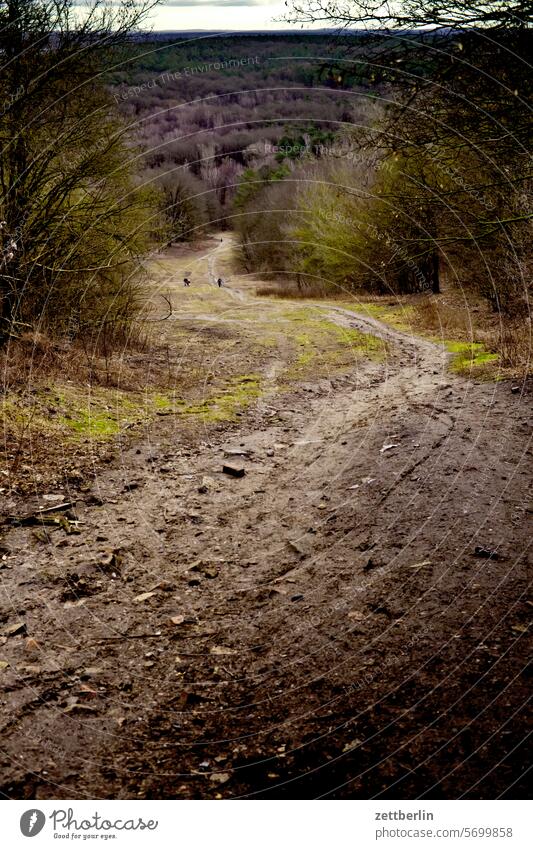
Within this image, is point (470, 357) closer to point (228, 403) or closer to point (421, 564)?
point (228, 403)

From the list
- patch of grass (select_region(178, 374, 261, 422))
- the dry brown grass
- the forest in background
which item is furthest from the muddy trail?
the dry brown grass

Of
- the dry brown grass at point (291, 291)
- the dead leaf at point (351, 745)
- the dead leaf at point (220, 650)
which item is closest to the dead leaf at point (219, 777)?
the dead leaf at point (351, 745)

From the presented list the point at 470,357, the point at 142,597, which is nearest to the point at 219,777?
the point at 142,597

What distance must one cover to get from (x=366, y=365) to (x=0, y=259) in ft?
31.8

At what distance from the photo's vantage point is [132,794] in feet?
12.5

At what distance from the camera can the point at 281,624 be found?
5668 mm

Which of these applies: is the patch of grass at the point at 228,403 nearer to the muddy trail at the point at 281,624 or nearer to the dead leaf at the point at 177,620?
the muddy trail at the point at 281,624

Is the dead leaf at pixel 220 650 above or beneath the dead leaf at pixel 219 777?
above

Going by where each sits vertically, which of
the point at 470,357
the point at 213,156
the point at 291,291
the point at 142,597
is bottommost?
the point at 142,597

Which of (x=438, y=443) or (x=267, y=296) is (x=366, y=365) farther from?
(x=267, y=296)

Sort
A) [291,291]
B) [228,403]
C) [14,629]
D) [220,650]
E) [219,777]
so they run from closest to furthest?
[219,777]
[220,650]
[14,629]
[228,403]
[291,291]

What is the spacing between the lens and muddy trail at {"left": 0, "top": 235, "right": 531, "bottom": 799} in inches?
155

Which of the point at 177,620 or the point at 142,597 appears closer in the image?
the point at 177,620

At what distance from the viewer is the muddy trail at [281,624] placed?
155 inches
